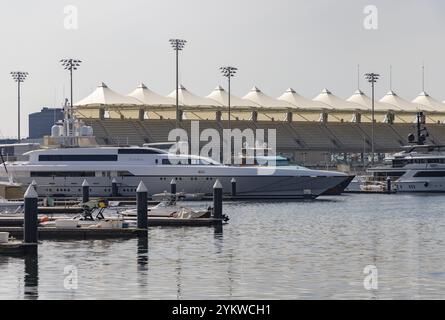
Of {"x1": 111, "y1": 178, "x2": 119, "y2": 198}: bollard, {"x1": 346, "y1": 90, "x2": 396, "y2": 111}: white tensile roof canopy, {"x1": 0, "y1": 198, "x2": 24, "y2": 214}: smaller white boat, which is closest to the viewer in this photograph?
{"x1": 0, "y1": 198, "x2": 24, "y2": 214}: smaller white boat

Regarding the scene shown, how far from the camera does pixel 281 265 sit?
37.2m

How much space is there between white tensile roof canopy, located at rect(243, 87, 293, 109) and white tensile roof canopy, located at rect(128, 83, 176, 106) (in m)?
14.7

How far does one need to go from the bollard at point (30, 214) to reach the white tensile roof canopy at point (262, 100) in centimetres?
12124

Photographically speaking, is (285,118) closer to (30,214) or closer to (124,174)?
(124,174)

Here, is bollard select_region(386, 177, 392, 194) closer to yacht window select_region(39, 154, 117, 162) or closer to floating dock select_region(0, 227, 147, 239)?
yacht window select_region(39, 154, 117, 162)

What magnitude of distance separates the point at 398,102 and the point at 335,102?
481 inches

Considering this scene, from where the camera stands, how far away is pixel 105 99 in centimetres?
14788

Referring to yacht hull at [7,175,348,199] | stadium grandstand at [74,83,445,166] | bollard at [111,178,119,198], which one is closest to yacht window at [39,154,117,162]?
yacht hull at [7,175,348,199]

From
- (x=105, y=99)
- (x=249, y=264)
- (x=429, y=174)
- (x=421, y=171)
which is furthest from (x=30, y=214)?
(x=105, y=99)

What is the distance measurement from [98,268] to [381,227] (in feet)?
77.4

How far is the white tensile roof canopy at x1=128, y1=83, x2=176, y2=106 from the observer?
15025 centimetres

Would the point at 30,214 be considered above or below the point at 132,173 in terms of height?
below
